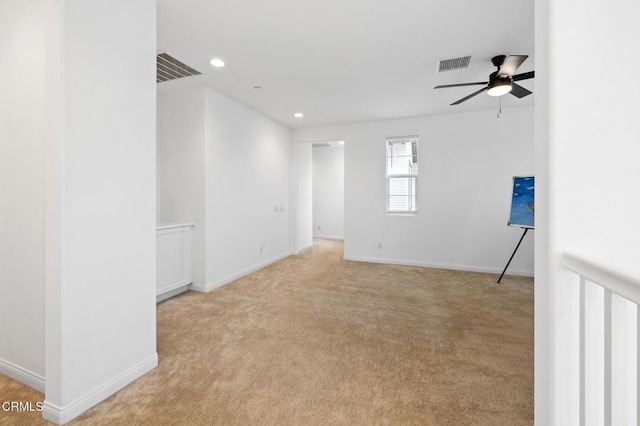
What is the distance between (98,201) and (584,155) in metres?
2.31

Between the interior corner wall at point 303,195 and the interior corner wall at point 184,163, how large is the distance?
2.57 metres

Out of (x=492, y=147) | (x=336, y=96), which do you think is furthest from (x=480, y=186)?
(x=336, y=96)

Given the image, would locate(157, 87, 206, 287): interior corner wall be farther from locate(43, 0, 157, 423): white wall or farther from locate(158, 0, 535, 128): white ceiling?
Result: locate(43, 0, 157, 423): white wall

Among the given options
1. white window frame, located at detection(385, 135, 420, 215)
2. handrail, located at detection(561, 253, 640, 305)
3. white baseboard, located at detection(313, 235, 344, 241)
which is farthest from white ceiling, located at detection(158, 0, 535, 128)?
white baseboard, located at detection(313, 235, 344, 241)

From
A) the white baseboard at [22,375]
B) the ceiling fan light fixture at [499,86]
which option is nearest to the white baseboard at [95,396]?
the white baseboard at [22,375]

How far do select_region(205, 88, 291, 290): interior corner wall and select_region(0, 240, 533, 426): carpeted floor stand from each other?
0.65 metres

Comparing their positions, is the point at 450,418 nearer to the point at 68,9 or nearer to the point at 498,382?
the point at 498,382

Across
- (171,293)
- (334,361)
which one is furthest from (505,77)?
(171,293)

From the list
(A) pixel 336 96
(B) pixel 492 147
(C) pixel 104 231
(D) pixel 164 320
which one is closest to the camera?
(C) pixel 104 231

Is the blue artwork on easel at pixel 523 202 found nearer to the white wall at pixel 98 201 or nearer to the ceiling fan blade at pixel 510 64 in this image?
the ceiling fan blade at pixel 510 64

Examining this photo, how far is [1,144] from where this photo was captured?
1861mm

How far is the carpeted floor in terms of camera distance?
1599mm

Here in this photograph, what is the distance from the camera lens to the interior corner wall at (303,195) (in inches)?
243

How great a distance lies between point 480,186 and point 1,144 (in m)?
5.68
